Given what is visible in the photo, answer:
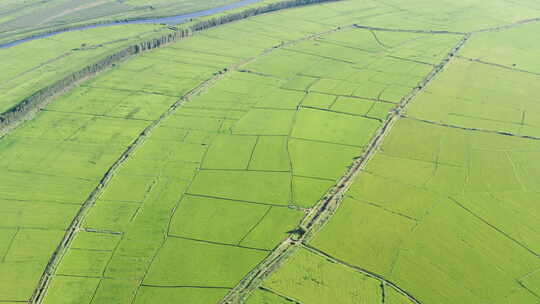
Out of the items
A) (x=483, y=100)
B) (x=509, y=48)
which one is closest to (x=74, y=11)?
(x=483, y=100)

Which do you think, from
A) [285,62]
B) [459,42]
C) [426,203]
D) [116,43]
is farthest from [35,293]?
[459,42]

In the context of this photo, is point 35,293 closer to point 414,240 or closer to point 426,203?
point 414,240

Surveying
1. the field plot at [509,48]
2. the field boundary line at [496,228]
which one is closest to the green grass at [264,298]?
the field boundary line at [496,228]

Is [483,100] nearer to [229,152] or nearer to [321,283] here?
[229,152]

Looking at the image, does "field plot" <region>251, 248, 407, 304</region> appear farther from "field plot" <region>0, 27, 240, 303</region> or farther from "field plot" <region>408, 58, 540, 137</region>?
"field plot" <region>408, 58, 540, 137</region>

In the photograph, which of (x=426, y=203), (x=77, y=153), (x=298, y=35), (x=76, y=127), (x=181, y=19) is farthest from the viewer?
Answer: (x=181, y=19)

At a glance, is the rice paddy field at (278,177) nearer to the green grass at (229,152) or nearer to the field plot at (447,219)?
the field plot at (447,219)
